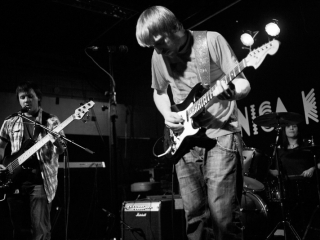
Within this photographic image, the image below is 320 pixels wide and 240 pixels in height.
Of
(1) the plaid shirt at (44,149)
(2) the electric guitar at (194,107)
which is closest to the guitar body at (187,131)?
Result: (2) the electric guitar at (194,107)

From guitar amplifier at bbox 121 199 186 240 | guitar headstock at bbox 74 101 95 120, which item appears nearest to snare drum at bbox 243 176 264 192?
guitar amplifier at bbox 121 199 186 240

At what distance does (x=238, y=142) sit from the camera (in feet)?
6.69

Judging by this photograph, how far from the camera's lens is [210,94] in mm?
1979

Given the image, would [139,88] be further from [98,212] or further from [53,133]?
[53,133]

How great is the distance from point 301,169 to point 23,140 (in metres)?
4.65

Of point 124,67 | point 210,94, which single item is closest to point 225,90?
point 210,94

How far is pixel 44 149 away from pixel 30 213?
2.44ft

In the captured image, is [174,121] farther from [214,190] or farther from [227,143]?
[214,190]

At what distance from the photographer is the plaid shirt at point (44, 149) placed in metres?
3.65

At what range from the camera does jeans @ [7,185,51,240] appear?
343 cm

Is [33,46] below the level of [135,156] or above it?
above

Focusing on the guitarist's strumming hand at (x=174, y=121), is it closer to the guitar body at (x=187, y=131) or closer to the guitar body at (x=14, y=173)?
the guitar body at (x=187, y=131)

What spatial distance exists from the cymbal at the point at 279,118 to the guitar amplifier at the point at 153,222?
186cm

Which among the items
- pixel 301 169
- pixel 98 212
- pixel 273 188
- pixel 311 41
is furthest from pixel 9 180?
pixel 311 41
